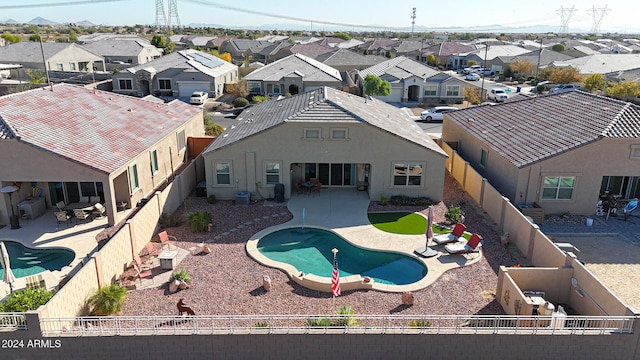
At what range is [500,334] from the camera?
45.4ft

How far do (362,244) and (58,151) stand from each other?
1465 centimetres

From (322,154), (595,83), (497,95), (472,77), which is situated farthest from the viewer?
(472,77)

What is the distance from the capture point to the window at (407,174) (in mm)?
26500

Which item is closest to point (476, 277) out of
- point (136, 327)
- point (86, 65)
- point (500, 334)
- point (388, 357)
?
point (500, 334)

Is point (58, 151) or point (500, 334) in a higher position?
point (58, 151)

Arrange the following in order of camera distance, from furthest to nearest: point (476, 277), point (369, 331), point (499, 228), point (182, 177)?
point (182, 177) → point (499, 228) → point (476, 277) → point (369, 331)

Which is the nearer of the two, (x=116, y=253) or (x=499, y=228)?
(x=116, y=253)

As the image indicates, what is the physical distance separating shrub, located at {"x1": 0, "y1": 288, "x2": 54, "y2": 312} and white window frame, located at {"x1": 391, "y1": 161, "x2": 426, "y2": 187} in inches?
706

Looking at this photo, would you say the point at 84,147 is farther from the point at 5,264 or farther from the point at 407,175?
the point at 407,175

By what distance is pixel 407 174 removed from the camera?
1049 inches

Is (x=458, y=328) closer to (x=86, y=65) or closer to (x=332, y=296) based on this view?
(x=332, y=296)

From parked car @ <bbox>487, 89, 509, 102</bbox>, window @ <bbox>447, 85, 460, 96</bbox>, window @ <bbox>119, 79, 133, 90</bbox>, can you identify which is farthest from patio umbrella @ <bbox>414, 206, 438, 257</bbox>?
window @ <bbox>119, 79, 133, 90</bbox>

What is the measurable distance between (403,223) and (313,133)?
7070mm

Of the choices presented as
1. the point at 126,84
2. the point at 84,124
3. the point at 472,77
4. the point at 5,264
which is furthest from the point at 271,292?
the point at 472,77
